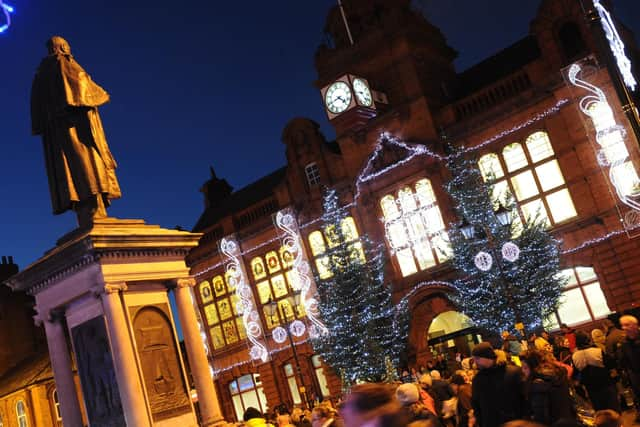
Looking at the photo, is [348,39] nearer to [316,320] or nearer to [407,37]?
[407,37]

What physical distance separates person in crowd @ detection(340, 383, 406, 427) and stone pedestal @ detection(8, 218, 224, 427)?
954cm

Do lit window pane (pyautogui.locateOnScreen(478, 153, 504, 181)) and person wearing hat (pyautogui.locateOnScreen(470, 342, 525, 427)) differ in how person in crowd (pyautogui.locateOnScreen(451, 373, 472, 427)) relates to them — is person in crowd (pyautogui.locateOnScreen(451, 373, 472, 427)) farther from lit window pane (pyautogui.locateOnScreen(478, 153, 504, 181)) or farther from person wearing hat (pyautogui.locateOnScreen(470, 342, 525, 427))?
lit window pane (pyautogui.locateOnScreen(478, 153, 504, 181))

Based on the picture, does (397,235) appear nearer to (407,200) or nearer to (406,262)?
(406,262)

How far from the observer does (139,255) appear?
13.8 meters

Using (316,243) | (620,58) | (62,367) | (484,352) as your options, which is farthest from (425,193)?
(484,352)

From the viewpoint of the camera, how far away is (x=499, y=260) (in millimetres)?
25906

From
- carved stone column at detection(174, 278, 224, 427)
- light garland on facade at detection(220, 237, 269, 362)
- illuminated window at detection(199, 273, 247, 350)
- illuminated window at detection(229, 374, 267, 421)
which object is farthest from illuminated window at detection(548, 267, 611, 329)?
carved stone column at detection(174, 278, 224, 427)

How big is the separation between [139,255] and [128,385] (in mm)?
2507

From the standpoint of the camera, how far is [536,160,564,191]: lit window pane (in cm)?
2950

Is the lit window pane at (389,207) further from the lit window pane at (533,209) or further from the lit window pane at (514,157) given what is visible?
the lit window pane at (533,209)

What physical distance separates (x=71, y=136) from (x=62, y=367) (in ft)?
15.5

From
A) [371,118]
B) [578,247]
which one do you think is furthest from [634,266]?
[371,118]

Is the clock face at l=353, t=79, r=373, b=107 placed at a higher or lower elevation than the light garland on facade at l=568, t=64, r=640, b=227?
higher

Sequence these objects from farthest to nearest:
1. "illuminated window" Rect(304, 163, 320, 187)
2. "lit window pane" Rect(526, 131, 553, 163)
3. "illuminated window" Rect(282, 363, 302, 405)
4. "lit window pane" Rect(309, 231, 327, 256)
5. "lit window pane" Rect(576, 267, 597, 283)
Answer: "illuminated window" Rect(282, 363, 302, 405), "illuminated window" Rect(304, 163, 320, 187), "lit window pane" Rect(309, 231, 327, 256), "lit window pane" Rect(526, 131, 553, 163), "lit window pane" Rect(576, 267, 597, 283)
